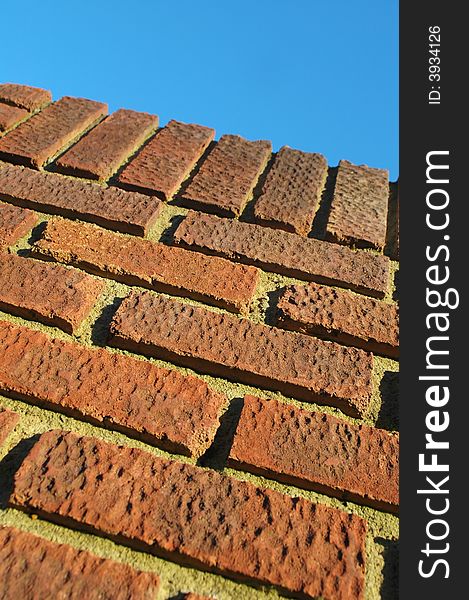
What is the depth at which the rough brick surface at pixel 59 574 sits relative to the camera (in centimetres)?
83

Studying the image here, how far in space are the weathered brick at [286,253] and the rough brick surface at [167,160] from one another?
0.54 feet

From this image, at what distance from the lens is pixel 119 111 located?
6.77 ft

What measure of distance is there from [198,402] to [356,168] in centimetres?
115

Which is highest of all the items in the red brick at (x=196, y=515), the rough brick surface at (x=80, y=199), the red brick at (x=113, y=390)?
the rough brick surface at (x=80, y=199)

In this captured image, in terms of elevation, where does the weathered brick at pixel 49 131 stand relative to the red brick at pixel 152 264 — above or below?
above

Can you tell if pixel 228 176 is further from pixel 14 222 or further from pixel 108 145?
pixel 14 222

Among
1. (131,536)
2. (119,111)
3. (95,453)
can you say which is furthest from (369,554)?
(119,111)

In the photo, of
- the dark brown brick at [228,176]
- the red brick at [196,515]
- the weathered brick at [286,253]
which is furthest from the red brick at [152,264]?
the red brick at [196,515]

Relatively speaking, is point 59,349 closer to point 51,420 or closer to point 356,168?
point 51,420

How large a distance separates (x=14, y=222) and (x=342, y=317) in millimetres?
832

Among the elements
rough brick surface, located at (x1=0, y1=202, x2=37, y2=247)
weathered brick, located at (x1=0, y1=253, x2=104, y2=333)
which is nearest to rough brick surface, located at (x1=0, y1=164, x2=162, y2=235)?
rough brick surface, located at (x1=0, y1=202, x2=37, y2=247)

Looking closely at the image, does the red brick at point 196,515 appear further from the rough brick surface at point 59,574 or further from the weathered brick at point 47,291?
the weathered brick at point 47,291

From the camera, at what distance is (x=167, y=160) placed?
70.3 inches

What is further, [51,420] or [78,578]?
[51,420]
